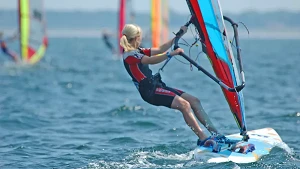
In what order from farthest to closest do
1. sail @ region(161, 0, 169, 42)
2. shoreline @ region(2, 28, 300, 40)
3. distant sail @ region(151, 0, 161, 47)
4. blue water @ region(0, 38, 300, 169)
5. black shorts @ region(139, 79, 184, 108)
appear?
shoreline @ region(2, 28, 300, 40) → sail @ region(161, 0, 169, 42) → distant sail @ region(151, 0, 161, 47) → blue water @ region(0, 38, 300, 169) → black shorts @ region(139, 79, 184, 108)

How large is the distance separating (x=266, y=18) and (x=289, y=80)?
17745 centimetres

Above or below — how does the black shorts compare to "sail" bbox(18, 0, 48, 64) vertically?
below

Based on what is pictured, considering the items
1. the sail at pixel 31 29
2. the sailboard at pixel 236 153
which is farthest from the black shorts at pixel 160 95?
the sail at pixel 31 29

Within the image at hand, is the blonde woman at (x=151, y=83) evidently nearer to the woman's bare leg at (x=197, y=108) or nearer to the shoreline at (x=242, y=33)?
the woman's bare leg at (x=197, y=108)

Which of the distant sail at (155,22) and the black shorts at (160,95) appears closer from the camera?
the black shorts at (160,95)

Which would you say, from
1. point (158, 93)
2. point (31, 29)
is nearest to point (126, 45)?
point (158, 93)

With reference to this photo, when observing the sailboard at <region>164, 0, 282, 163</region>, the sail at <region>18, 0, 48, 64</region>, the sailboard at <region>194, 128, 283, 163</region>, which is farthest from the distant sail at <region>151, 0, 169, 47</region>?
the sailboard at <region>164, 0, 282, 163</region>

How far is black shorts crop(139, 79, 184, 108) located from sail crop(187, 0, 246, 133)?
577 mm

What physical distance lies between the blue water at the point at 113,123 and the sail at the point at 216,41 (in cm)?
96

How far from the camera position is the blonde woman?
761cm

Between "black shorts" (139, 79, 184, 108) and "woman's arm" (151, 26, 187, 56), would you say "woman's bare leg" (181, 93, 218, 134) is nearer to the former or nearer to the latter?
"black shorts" (139, 79, 184, 108)

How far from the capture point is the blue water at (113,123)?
25.7ft

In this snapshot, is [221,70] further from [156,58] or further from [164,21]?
[164,21]

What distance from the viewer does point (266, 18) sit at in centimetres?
19300
